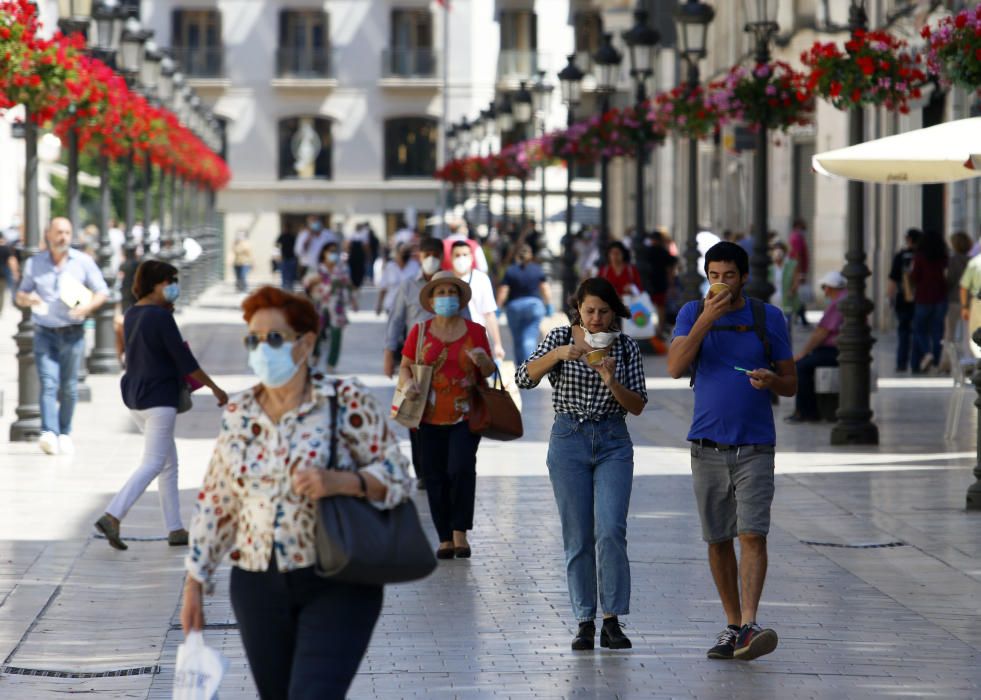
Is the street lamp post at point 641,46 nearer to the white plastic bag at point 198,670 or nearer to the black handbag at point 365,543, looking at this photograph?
the black handbag at point 365,543

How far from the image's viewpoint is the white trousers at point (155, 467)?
10.9m

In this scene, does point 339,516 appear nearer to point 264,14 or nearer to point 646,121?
point 646,121

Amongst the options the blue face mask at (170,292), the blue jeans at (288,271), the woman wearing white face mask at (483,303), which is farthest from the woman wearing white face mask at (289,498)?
the blue jeans at (288,271)

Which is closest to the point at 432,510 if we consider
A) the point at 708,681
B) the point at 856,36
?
the point at 708,681

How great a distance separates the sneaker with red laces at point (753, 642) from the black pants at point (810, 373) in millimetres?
9936

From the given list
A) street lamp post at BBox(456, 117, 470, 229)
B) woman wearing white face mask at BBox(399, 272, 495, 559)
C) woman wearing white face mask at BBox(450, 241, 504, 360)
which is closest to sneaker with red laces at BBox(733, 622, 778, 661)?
woman wearing white face mask at BBox(399, 272, 495, 559)

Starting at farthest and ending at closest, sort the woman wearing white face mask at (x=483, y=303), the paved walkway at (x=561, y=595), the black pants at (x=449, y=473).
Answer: the woman wearing white face mask at (x=483, y=303)
the black pants at (x=449, y=473)
the paved walkway at (x=561, y=595)

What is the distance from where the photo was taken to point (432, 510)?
1084 centimetres

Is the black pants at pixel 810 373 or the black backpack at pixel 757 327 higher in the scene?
the black backpack at pixel 757 327

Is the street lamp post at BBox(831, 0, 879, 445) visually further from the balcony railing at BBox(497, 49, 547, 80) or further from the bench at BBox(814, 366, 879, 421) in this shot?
the balcony railing at BBox(497, 49, 547, 80)

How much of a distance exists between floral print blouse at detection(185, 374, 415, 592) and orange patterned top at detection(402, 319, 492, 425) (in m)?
5.06

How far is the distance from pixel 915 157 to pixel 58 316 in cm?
641

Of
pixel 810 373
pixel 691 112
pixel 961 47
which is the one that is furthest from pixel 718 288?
pixel 691 112

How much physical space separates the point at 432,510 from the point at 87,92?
1022cm
